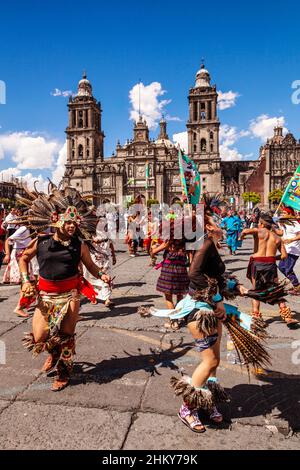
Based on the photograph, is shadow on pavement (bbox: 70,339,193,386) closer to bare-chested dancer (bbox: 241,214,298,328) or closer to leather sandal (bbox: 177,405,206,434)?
leather sandal (bbox: 177,405,206,434)

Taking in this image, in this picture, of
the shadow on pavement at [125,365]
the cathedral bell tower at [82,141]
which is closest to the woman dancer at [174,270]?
the shadow on pavement at [125,365]

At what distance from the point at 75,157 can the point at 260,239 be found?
69.6 meters

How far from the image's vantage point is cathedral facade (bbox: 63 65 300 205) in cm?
6525

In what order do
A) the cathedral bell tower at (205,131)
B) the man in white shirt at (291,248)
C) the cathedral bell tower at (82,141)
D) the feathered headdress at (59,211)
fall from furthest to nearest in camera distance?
the cathedral bell tower at (82,141) → the cathedral bell tower at (205,131) → the man in white shirt at (291,248) → the feathered headdress at (59,211)

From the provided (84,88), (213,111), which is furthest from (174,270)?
(84,88)

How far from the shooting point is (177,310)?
9.49 ft

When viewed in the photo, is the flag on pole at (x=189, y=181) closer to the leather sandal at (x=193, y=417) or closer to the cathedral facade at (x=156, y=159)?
the leather sandal at (x=193, y=417)

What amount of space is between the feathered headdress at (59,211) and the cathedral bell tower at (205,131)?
6201 centimetres

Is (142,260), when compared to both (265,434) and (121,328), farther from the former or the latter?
(265,434)

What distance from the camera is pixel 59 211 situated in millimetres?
3666

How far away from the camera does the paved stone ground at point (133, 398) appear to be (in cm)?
259

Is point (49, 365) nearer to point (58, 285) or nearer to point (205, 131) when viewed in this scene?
point (58, 285)

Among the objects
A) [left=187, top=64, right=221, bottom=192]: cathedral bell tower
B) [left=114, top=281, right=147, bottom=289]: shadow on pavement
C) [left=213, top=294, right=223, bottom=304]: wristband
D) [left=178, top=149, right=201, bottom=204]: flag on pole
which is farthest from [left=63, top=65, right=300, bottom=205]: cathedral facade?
[left=213, top=294, right=223, bottom=304]: wristband

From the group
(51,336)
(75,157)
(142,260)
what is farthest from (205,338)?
(75,157)
